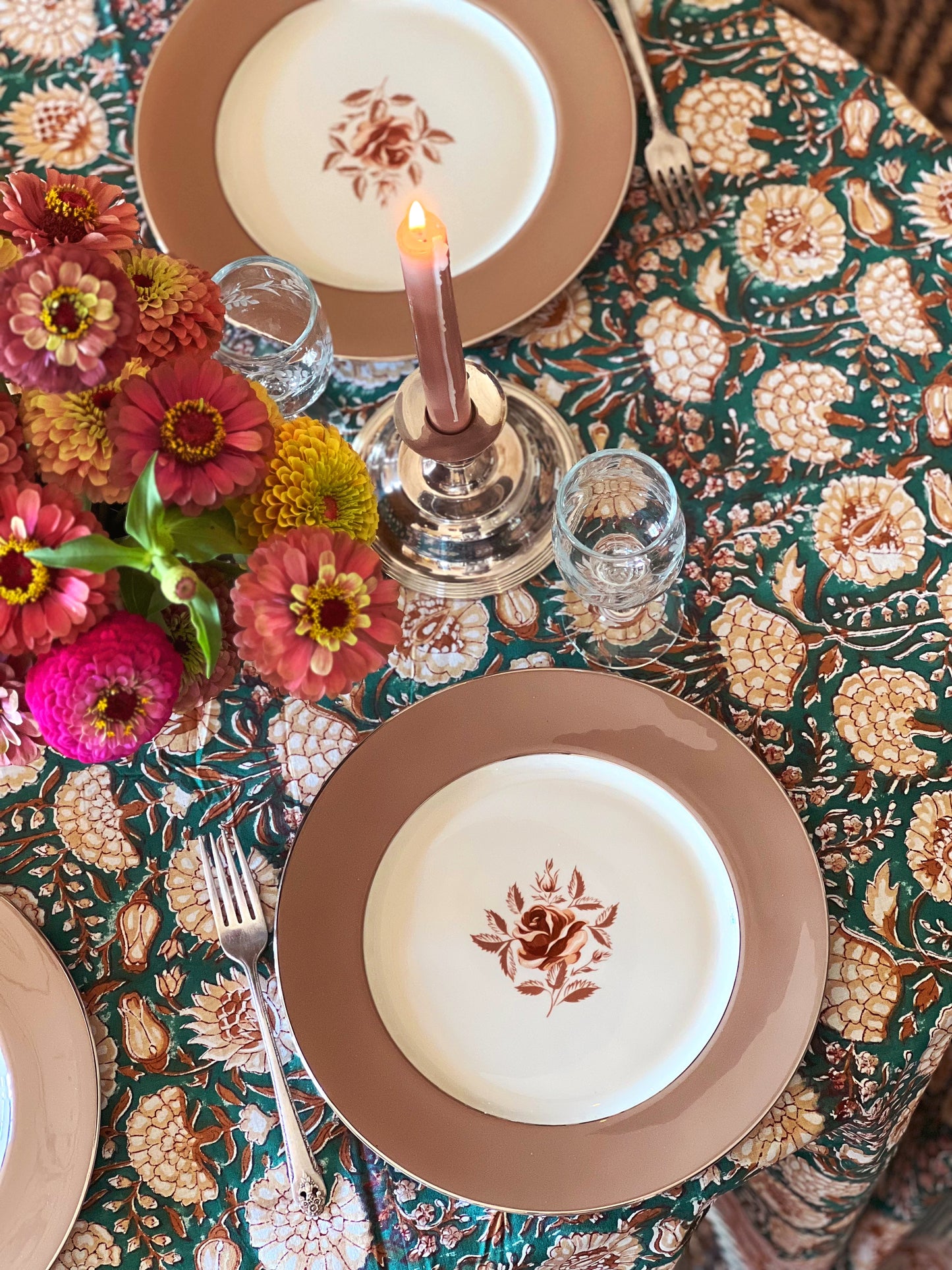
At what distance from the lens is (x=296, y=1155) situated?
23.4 inches

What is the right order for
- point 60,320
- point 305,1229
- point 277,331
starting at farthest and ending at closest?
point 277,331 → point 305,1229 → point 60,320

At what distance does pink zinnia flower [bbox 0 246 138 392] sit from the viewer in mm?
373

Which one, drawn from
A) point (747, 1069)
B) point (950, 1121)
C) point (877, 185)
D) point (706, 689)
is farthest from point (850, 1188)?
point (877, 185)

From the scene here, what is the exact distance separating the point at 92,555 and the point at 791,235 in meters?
0.59

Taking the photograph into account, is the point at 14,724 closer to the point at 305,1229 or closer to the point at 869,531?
the point at 305,1229

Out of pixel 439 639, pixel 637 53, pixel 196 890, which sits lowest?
pixel 196 890

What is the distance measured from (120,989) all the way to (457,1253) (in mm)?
267

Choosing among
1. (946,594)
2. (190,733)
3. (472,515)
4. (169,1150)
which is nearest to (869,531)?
(946,594)

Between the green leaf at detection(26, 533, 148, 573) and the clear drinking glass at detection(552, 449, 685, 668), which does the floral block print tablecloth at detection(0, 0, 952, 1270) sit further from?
the green leaf at detection(26, 533, 148, 573)

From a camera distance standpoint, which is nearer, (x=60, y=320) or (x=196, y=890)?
(x=60, y=320)

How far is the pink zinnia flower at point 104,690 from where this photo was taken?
388 mm

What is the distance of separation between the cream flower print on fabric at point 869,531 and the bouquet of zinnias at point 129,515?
388 mm

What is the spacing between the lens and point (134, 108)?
31.5 inches

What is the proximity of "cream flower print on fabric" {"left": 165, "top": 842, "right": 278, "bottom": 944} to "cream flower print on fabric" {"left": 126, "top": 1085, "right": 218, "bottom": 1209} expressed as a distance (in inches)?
3.9
